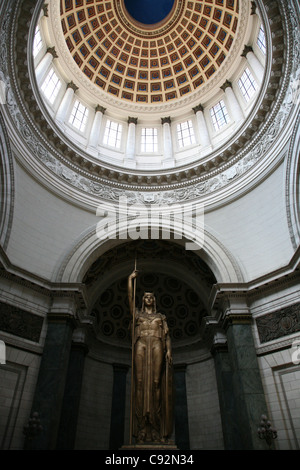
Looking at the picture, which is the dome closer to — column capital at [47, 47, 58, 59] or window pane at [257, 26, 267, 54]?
window pane at [257, 26, 267, 54]

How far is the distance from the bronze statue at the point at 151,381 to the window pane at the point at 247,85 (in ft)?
43.6

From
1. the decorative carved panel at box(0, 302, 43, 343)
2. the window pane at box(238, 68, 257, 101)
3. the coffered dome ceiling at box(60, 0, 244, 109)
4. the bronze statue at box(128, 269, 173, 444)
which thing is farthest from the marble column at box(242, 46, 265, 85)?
the decorative carved panel at box(0, 302, 43, 343)

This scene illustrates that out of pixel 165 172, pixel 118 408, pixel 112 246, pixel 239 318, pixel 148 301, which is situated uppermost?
pixel 165 172

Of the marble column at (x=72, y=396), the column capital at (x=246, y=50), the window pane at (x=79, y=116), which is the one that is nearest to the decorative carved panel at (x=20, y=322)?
the marble column at (x=72, y=396)

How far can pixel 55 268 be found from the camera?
40.9 feet

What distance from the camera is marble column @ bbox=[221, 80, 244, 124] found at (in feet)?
54.3

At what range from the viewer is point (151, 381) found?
8.97 m

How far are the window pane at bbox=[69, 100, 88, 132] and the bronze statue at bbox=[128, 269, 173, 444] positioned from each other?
1215 cm

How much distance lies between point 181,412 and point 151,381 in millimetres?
8291

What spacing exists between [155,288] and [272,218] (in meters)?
8.61

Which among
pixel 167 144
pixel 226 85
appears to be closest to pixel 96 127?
pixel 167 144

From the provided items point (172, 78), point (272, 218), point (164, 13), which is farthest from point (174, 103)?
point (272, 218)

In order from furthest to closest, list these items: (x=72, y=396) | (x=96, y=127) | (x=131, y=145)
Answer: (x=131, y=145), (x=96, y=127), (x=72, y=396)

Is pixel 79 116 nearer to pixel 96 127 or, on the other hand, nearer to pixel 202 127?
pixel 96 127
